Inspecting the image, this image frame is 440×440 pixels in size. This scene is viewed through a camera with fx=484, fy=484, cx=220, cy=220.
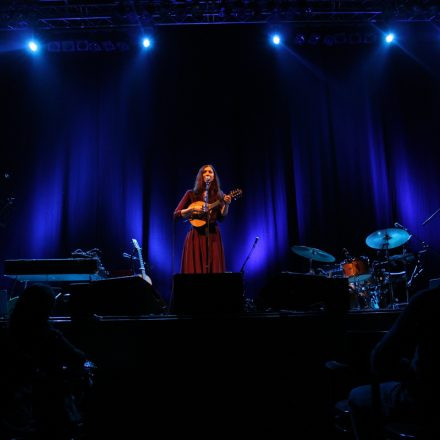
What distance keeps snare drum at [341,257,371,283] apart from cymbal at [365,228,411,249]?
0.32 metres

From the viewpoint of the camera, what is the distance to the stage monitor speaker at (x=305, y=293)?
3.26m

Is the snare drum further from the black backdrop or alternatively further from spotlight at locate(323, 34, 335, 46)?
spotlight at locate(323, 34, 335, 46)

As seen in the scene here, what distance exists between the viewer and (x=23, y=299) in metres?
2.91

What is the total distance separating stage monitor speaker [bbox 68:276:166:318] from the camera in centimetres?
329

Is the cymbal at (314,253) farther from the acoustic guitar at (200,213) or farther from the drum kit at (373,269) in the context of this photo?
the acoustic guitar at (200,213)

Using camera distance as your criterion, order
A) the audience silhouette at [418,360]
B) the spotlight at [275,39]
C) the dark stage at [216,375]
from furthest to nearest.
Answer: the spotlight at [275,39], the dark stage at [216,375], the audience silhouette at [418,360]

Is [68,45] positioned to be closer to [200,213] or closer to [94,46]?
[94,46]

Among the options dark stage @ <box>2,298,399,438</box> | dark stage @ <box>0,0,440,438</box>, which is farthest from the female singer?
dark stage @ <box>2,298,399,438</box>

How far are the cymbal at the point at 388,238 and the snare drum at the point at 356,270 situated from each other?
1.04ft

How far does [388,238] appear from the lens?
6.76m

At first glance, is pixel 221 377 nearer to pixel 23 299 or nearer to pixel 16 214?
pixel 23 299

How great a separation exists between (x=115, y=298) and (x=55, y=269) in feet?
4.64

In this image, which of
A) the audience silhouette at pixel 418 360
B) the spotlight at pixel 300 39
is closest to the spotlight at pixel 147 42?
the spotlight at pixel 300 39

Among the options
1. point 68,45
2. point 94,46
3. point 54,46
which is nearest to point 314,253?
point 94,46
